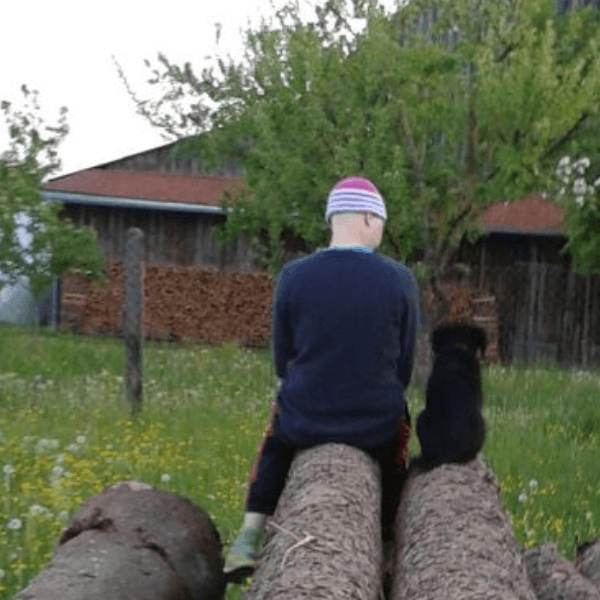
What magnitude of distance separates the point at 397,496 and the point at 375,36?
47.7 ft

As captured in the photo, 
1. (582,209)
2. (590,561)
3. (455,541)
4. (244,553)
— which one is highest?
(582,209)

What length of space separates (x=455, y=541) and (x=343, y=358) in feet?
3.56

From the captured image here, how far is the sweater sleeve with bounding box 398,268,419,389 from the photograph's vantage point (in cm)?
598

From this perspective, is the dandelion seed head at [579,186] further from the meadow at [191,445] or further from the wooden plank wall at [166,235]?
the wooden plank wall at [166,235]

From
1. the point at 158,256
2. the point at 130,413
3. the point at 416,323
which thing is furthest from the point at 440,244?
the point at 416,323

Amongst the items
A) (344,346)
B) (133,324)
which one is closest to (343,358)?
(344,346)

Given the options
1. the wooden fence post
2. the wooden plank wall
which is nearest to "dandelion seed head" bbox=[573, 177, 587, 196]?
the wooden fence post

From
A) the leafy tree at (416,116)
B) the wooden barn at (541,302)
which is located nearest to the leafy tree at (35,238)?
the leafy tree at (416,116)

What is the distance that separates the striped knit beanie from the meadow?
2485 mm

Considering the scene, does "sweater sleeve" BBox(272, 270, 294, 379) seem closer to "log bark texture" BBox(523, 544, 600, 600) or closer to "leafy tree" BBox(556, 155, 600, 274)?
"log bark texture" BBox(523, 544, 600, 600)

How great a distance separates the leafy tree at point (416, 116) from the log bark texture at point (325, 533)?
45.7ft

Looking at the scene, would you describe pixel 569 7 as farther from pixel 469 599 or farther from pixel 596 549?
pixel 469 599

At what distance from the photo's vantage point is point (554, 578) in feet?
19.4

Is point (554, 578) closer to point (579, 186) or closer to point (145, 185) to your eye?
point (579, 186)
